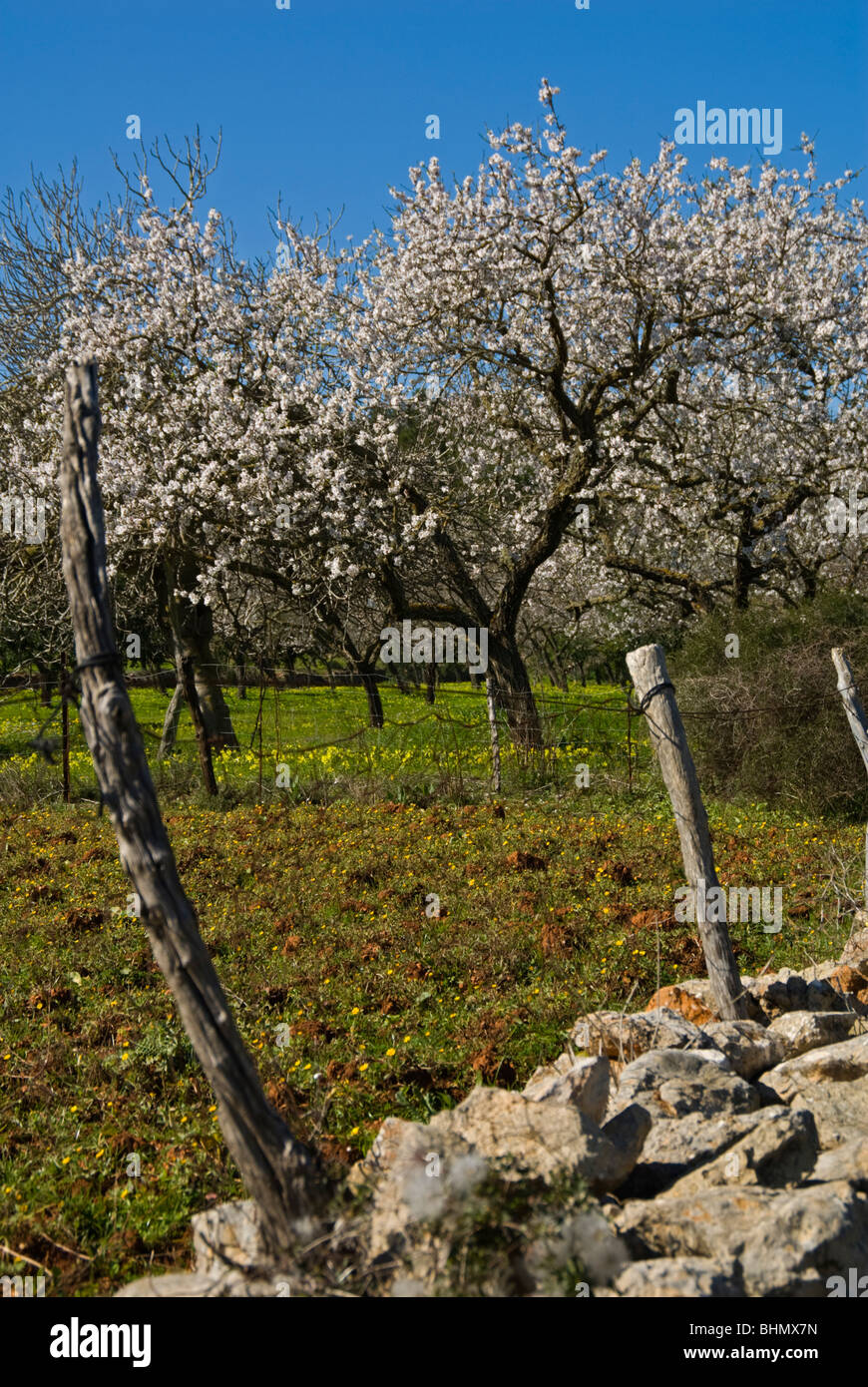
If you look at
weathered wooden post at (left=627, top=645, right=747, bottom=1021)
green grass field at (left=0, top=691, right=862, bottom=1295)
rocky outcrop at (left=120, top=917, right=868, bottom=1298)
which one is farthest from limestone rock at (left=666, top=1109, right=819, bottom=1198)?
weathered wooden post at (left=627, top=645, right=747, bottom=1021)

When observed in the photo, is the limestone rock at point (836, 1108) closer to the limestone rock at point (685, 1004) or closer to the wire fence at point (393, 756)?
the limestone rock at point (685, 1004)

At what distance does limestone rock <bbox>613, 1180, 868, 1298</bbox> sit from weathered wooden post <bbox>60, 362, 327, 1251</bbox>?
0.94 meters

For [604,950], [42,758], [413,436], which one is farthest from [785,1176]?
[413,436]

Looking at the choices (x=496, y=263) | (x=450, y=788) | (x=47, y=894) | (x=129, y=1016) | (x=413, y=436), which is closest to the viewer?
(x=129, y=1016)

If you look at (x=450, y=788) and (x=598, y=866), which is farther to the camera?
(x=450, y=788)

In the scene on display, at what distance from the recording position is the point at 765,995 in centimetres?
514

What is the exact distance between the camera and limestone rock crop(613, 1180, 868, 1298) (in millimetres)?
2600

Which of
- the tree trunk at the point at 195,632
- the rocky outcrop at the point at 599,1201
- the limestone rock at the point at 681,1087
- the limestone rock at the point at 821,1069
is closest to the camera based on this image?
the rocky outcrop at the point at 599,1201

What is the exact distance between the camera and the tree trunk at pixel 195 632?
48.7ft

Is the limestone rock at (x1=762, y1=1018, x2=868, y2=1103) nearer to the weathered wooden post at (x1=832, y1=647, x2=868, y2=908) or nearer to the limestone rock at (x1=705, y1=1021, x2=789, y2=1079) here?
the limestone rock at (x1=705, y1=1021, x2=789, y2=1079)

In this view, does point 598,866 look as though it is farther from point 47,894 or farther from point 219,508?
point 219,508

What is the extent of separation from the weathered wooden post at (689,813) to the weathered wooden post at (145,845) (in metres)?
2.80

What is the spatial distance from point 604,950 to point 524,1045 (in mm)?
1477

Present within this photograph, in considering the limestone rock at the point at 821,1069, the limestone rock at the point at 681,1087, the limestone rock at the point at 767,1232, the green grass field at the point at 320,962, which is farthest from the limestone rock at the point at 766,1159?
the green grass field at the point at 320,962
